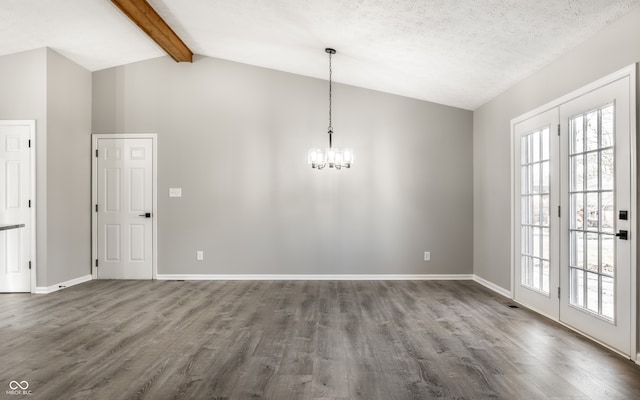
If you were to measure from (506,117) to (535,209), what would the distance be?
1311mm

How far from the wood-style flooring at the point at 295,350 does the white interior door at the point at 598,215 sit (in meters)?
0.23

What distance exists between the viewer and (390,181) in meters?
5.80

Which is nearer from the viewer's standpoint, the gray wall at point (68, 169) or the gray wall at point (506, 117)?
the gray wall at point (506, 117)

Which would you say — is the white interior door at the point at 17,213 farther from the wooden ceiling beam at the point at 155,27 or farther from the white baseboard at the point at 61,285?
the wooden ceiling beam at the point at 155,27

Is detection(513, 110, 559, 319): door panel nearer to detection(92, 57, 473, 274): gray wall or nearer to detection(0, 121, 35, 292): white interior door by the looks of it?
detection(92, 57, 473, 274): gray wall

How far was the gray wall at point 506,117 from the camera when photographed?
2939 mm

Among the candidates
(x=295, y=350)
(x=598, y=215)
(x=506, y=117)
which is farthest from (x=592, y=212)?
(x=295, y=350)

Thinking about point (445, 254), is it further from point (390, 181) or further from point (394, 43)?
point (394, 43)

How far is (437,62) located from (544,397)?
3.54 metres

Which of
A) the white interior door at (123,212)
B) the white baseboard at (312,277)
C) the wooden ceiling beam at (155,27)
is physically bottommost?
the white baseboard at (312,277)

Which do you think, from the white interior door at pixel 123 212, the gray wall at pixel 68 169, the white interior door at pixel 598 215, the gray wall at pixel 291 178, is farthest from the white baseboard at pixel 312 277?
the white interior door at pixel 598 215

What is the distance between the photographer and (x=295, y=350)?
2947 mm

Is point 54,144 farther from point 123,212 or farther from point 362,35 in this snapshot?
point 362,35

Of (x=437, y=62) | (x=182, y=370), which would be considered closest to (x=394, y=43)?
(x=437, y=62)
